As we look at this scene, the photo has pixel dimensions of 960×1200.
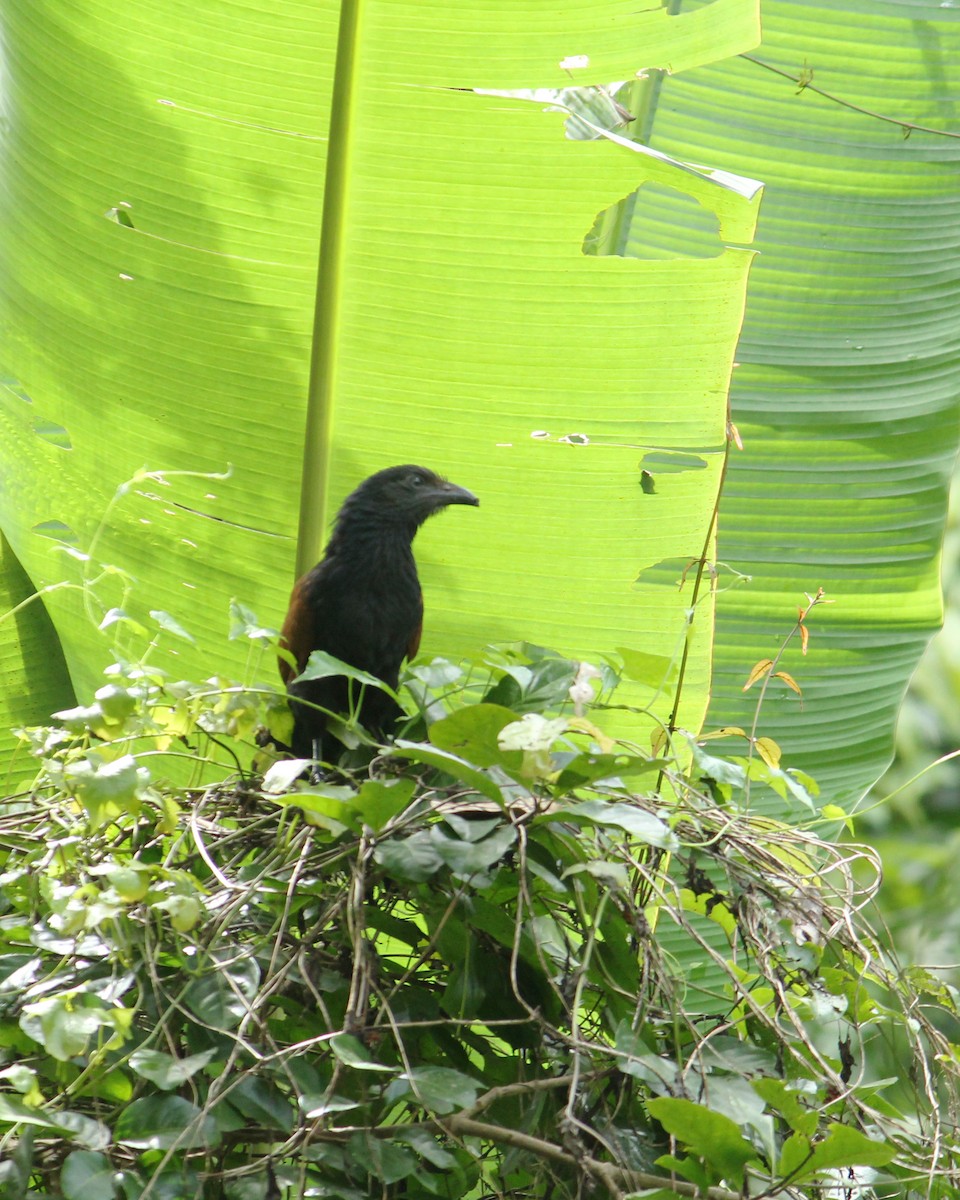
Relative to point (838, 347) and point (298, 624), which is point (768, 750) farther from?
point (838, 347)

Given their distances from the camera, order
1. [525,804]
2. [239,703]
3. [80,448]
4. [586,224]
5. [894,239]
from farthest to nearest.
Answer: [894,239] < [80,448] < [586,224] < [239,703] < [525,804]

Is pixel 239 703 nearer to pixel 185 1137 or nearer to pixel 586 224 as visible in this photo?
pixel 185 1137

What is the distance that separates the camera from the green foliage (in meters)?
1.18

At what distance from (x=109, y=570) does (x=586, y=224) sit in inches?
42.6

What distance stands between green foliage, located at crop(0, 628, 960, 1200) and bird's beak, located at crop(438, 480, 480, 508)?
0.70 metres

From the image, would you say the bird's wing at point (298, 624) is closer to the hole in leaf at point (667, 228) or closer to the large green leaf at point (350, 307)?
the large green leaf at point (350, 307)

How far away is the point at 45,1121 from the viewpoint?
1.14 metres

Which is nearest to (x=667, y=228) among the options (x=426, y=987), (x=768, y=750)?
(x=768, y=750)

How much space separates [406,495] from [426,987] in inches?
39.9

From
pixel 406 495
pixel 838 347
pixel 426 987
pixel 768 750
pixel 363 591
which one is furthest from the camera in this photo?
pixel 838 347

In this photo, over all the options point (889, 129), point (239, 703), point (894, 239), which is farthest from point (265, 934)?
point (889, 129)

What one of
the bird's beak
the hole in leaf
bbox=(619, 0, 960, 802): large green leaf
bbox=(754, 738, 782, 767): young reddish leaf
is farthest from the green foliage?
the hole in leaf

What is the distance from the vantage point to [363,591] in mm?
2322

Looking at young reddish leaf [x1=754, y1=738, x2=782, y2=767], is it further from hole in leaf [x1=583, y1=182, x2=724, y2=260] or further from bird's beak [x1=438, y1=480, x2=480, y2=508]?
hole in leaf [x1=583, y1=182, x2=724, y2=260]
